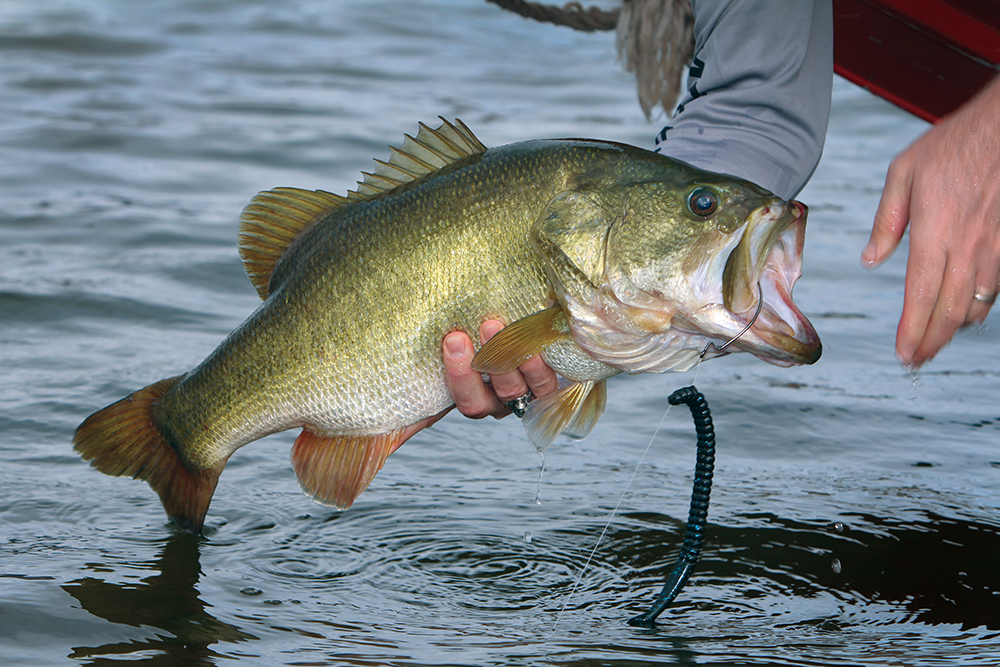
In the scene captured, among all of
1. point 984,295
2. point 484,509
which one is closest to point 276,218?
point 484,509

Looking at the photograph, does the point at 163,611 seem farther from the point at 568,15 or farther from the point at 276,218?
the point at 568,15

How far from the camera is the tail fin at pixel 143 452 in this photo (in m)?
3.30

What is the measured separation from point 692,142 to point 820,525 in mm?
1276

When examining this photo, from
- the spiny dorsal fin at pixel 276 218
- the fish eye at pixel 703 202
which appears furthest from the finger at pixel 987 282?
the spiny dorsal fin at pixel 276 218

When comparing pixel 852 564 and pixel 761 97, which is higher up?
pixel 761 97

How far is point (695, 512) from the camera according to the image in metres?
2.99

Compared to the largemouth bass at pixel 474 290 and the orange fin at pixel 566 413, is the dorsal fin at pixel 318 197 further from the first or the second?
the orange fin at pixel 566 413

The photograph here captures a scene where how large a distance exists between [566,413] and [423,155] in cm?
78

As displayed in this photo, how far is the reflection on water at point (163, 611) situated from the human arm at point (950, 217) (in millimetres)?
1823

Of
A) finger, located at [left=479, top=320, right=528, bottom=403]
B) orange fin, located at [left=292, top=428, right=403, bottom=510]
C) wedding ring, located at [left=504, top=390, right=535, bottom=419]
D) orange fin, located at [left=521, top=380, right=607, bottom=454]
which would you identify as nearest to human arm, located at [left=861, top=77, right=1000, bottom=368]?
orange fin, located at [left=521, top=380, right=607, bottom=454]

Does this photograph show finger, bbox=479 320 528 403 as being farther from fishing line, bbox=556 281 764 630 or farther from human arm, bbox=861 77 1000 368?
human arm, bbox=861 77 1000 368

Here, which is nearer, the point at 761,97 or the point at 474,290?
the point at 474,290

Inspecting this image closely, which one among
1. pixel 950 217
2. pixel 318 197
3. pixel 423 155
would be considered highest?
pixel 423 155

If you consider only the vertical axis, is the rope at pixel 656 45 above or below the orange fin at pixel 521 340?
above
